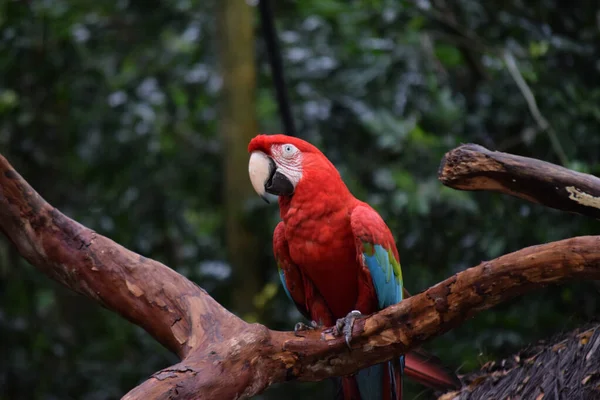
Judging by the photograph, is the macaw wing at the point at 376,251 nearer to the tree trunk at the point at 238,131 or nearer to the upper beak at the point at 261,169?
the upper beak at the point at 261,169

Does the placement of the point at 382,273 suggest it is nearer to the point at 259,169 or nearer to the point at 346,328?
the point at 346,328

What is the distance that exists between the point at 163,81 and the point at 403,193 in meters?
1.65

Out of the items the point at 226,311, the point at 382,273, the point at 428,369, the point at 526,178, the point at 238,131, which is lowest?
the point at 428,369

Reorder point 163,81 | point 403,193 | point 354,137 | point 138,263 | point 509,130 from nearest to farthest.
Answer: point 138,263
point 403,193
point 509,130
point 354,137
point 163,81

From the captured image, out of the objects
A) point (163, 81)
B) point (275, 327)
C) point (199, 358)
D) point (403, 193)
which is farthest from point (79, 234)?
point (163, 81)

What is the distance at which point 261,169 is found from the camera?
179cm

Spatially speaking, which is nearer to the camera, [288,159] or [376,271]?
[376,271]

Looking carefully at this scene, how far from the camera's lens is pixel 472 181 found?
1.38 meters

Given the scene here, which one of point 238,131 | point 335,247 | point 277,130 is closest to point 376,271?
point 335,247

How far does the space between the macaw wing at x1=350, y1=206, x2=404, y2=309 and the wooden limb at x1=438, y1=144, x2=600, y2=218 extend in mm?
338

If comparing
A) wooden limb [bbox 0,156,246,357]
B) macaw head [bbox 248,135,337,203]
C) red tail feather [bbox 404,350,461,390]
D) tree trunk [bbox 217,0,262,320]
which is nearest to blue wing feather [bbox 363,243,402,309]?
red tail feather [bbox 404,350,461,390]

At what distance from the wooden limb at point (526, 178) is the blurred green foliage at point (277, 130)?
76 centimetres

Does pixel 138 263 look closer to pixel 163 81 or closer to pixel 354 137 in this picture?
pixel 354 137

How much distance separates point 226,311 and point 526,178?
0.69 metres
